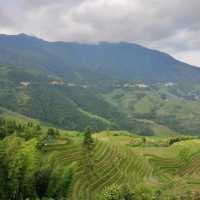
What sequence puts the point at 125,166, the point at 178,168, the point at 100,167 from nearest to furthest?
the point at 100,167
the point at 125,166
the point at 178,168

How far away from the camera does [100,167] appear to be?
3438 inches

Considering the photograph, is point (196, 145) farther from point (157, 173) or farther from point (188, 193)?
point (188, 193)

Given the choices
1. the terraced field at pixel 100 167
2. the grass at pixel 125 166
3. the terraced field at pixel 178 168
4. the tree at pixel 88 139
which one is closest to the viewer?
the terraced field at pixel 100 167

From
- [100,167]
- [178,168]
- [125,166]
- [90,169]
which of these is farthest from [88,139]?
[178,168]

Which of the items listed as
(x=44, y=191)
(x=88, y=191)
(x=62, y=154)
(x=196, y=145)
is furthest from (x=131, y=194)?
(x=196, y=145)

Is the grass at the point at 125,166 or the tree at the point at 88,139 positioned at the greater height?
the tree at the point at 88,139

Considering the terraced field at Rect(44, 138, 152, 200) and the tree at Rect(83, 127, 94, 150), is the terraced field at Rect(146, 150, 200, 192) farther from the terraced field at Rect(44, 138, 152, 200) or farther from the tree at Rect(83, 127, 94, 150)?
the tree at Rect(83, 127, 94, 150)

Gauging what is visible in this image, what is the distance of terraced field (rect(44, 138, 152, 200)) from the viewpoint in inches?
3009

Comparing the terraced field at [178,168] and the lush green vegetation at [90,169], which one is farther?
the terraced field at [178,168]

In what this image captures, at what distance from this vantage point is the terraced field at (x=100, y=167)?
251 ft

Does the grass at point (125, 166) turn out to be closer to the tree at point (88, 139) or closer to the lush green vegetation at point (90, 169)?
the lush green vegetation at point (90, 169)

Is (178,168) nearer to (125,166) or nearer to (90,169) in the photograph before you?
(125,166)

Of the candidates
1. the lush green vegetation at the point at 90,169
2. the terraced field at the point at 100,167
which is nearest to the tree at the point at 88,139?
the lush green vegetation at the point at 90,169

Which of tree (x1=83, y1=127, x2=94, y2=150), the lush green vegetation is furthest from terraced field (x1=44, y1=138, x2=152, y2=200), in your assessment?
tree (x1=83, y1=127, x2=94, y2=150)
